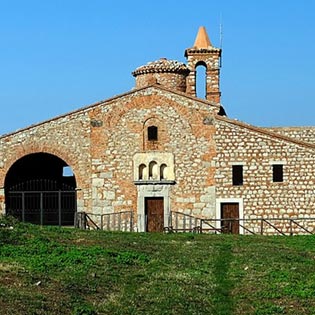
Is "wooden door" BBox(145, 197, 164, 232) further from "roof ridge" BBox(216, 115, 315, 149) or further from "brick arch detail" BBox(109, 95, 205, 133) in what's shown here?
"roof ridge" BBox(216, 115, 315, 149)

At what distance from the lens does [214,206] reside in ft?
101

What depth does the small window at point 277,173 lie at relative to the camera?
30.7 m

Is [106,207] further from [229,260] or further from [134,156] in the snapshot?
[229,260]

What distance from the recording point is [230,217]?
30938 mm

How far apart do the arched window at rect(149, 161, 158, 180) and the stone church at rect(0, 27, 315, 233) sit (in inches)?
1.8

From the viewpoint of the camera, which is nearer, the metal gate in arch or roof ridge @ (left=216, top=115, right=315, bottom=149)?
roof ridge @ (left=216, top=115, right=315, bottom=149)

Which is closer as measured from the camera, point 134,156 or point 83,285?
point 83,285

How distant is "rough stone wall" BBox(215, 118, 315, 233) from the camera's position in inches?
1201

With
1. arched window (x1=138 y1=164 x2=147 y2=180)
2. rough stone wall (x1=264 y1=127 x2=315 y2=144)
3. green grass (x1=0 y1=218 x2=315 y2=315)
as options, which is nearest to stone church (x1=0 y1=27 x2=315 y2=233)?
arched window (x1=138 y1=164 x2=147 y2=180)

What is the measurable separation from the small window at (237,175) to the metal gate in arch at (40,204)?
6782 millimetres

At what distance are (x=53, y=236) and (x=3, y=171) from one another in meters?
11.4

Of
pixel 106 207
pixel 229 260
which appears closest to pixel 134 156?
pixel 106 207

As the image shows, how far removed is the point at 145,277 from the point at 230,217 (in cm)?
1597

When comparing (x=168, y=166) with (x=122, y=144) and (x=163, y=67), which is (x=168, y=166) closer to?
(x=122, y=144)
